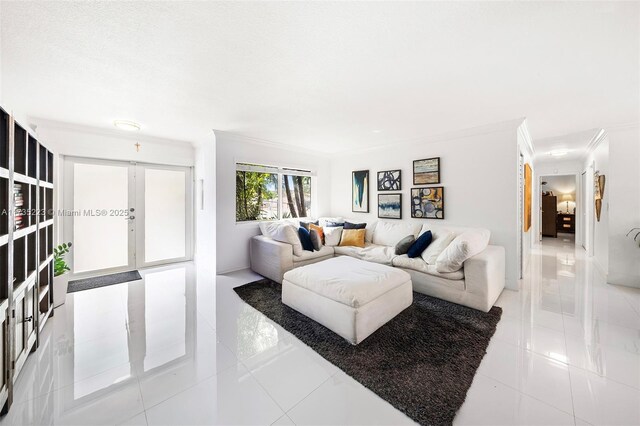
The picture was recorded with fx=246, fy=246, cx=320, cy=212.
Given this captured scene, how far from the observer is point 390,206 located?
4859 mm

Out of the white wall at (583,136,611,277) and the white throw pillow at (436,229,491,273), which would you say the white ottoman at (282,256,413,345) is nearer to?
the white throw pillow at (436,229,491,273)

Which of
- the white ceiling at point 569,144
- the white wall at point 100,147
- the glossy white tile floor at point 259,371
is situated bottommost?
the glossy white tile floor at point 259,371

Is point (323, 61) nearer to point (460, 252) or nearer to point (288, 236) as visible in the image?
point (460, 252)

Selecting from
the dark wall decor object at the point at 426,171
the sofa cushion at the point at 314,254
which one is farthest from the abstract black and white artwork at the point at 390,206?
the sofa cushion at the point at 314,254

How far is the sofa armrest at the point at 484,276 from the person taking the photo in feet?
8.87

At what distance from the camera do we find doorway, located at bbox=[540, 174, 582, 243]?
27.1ft

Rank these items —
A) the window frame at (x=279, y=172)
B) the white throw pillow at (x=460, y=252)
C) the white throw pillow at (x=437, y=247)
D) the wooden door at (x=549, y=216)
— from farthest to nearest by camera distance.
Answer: the wooden door at (x=549, y=216) → the window frame at (x=279, y=172) → the white throw pillow at (x=437, y=247) → the white throw pillow at (x=460, y=252)

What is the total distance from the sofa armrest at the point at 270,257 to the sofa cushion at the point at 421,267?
1.60 metres

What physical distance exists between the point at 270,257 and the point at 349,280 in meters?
1.87

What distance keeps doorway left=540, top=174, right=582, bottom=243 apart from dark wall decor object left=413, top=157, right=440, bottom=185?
665 cm

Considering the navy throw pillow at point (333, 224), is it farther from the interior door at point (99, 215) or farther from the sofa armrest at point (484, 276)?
the interior door at point (99, 215)

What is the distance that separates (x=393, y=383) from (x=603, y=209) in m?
5.04

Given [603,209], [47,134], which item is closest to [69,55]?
[47,134]

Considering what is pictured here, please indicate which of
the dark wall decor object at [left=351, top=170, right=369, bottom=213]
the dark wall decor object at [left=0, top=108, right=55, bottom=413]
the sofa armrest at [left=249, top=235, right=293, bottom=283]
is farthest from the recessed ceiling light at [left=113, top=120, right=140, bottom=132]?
the dark wall decor object at [left=351, top=170, right=369, bottom=213]
